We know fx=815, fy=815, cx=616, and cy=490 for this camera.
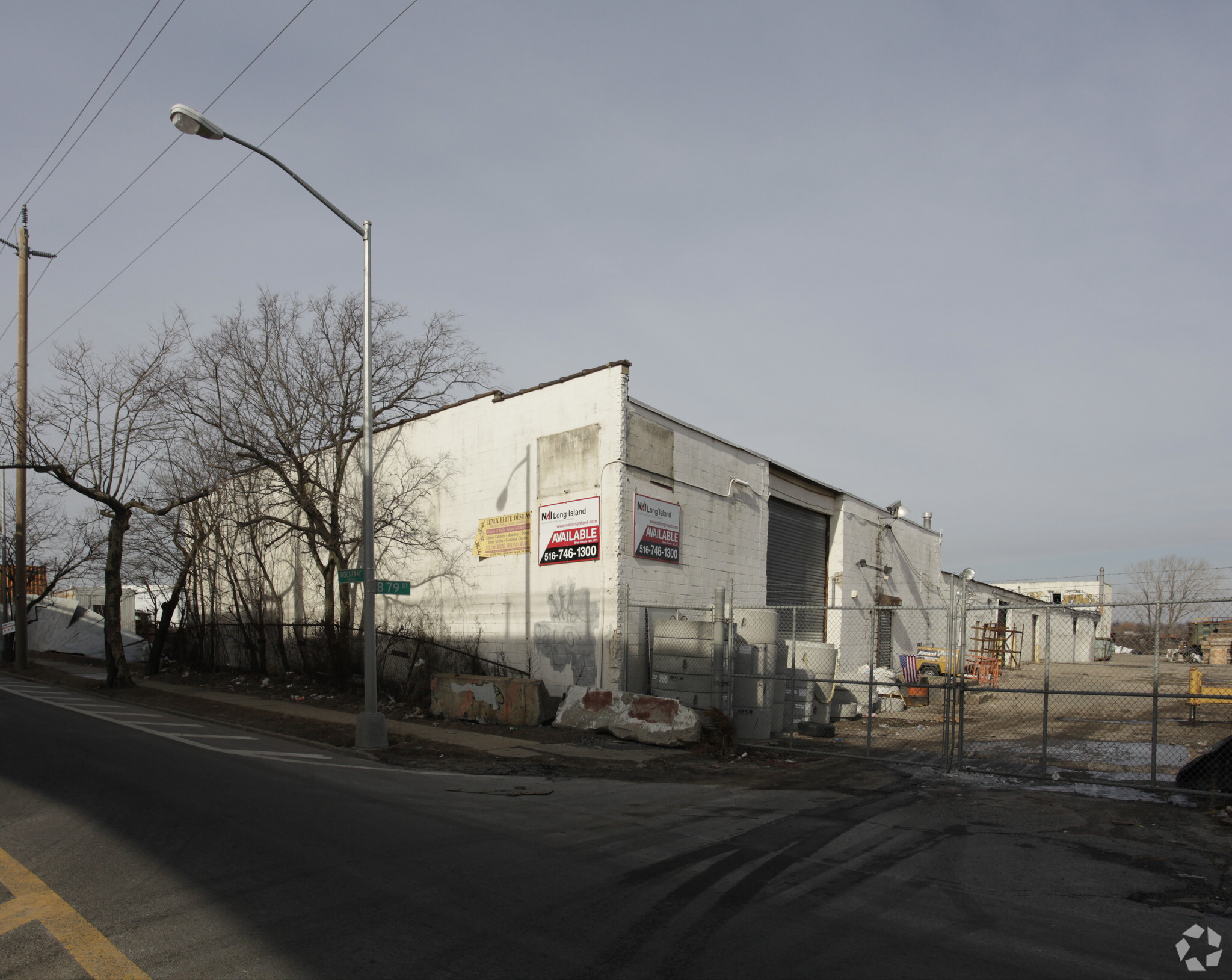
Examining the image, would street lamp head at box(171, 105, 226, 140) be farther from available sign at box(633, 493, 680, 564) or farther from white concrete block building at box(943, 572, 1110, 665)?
white concrete block building at box(943, 572, 1110, 665)

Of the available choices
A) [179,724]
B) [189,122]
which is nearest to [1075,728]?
[179,724]

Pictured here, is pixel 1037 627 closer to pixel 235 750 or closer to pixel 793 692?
pixel 793 692

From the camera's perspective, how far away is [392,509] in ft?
73.5

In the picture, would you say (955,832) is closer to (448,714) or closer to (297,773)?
(297,773)

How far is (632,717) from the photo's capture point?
47.6ft

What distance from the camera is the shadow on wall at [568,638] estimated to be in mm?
16969

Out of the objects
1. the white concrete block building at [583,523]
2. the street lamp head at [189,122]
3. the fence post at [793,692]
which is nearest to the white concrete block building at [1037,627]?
the white concrete block building at [583,523]

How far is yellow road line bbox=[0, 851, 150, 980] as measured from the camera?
14.1ft

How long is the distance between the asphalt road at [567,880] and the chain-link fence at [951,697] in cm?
217

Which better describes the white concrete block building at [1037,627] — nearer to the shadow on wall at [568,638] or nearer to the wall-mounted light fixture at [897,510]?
the wall-mounted light fixture at [897,510]

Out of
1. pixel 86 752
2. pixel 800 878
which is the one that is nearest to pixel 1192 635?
pixel 800 878

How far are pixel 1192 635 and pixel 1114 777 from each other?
2.38 metres

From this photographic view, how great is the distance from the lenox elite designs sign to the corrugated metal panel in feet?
21.5

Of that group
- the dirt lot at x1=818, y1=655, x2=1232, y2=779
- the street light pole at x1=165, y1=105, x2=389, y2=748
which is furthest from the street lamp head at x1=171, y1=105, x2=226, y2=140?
the dirt lot at x1=818, y1=655, x2=1232, y2=779
